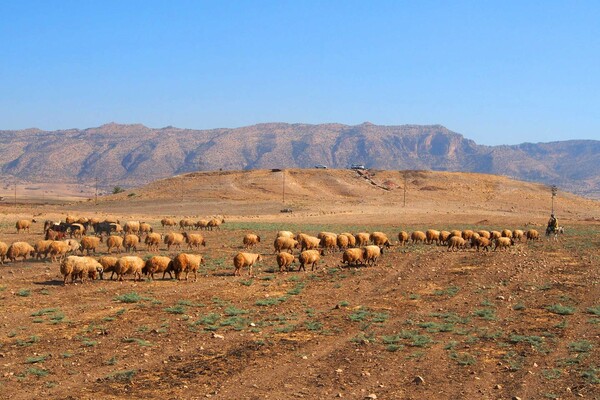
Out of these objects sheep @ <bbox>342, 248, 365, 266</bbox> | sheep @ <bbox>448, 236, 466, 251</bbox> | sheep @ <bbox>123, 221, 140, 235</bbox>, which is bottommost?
A: sheep @ <bbox>123, 221, 140, 235</bbox>

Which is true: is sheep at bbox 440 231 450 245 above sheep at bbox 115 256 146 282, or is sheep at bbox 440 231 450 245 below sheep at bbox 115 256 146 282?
below

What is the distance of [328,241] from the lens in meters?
31.8

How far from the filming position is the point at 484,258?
2906 centimetres

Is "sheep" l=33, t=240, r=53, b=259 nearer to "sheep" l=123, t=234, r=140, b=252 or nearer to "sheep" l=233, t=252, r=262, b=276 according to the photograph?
"sheep" l=123, t=234, r=140, b=252

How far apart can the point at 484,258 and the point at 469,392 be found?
1889cm

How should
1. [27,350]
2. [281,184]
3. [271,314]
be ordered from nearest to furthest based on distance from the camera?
[27,350]
[271,314]
[281,184]

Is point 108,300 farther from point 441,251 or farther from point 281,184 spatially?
point 281,184

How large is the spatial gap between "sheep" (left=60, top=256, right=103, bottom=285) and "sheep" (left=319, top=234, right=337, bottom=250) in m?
13.2

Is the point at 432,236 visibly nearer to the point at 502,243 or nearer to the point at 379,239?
the point at 502,243

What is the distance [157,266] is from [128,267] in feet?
3.40

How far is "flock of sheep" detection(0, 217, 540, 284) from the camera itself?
2162 cm

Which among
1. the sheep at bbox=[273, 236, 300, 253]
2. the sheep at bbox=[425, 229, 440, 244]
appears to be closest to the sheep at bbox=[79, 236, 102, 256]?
the sheep at bbox=[273, 236, 300, 253]

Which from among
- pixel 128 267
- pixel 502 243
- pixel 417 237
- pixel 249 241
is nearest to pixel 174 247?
pixel 249 241

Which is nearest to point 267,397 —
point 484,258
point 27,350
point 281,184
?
point 27,350
